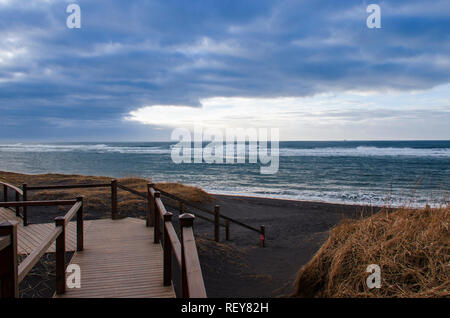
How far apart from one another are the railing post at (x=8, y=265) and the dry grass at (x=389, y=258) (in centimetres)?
375

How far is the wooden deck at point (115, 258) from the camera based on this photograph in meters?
4.31

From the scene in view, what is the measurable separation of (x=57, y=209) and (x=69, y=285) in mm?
9361

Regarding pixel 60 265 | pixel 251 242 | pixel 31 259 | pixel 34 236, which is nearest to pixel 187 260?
pixel 31 259

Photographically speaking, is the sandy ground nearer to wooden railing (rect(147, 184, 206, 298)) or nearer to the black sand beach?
the black sand beach

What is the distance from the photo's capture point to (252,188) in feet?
83.8

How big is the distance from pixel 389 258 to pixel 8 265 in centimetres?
439

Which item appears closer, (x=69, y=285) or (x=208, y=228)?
(x=69, y=285)

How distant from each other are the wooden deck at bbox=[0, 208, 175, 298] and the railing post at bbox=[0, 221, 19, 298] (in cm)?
163

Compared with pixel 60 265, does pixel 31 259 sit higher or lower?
higher

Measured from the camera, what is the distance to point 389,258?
4168 millimetres

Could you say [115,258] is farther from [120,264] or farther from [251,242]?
[251,242]

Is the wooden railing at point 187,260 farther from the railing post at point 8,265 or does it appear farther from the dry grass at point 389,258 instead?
the dry grass at point 389,258
